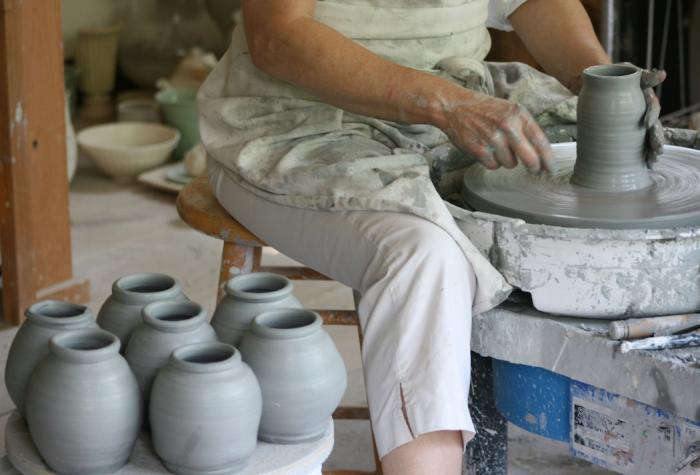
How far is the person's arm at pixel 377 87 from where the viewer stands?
66.8 inches

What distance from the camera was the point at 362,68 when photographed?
1.79m

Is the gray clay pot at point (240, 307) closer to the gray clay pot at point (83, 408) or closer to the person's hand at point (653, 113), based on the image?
the gray clay pot at point (83, 408)

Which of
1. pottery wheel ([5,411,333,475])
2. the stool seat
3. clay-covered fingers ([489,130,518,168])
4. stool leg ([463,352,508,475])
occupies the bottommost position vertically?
stool leg ([463,352,508,475])

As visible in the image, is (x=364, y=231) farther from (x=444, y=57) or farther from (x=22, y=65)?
(x=22, y=65)

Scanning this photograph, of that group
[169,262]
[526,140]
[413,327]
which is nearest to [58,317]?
[413,327]

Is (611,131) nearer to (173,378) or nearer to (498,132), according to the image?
(498,132)

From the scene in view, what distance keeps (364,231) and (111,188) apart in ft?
8.98

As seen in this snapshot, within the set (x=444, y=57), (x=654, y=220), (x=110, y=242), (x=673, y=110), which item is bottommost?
(x=110, y=242)

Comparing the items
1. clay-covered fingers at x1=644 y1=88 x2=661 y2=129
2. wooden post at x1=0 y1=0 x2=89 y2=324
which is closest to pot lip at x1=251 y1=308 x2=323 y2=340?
clay-covered fingers at x1=644 y1=88 x2=661 y2=129

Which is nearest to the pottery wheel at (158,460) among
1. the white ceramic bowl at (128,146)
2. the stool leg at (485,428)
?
the stool leg at (485,428)

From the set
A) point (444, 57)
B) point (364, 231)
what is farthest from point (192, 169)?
point (364, 231)

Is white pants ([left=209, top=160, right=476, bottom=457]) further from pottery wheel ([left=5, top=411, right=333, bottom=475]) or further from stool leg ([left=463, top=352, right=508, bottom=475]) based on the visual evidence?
stool leg ([left=463, top=352, right=508, bottom=475])

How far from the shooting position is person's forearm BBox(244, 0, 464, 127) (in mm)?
1756

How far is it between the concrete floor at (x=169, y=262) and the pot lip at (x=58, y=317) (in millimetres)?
867
